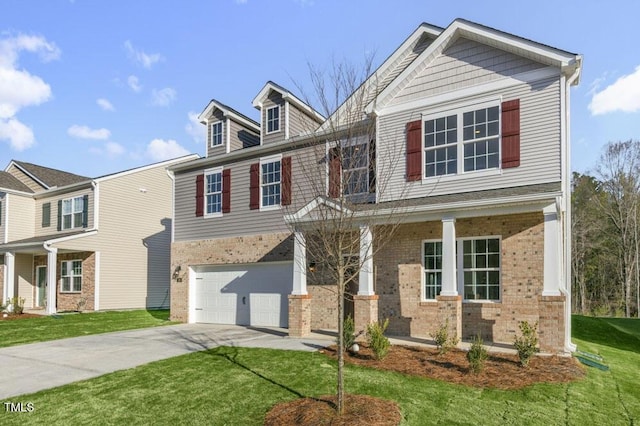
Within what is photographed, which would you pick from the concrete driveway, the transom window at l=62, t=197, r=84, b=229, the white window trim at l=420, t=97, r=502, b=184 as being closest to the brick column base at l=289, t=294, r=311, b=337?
the concrete driveway

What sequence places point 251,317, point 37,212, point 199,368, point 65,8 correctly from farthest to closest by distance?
point 37,212 < point 251,317 < point 65,8 < point 199,368

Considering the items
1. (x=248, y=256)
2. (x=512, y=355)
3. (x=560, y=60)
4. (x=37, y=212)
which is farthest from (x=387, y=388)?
(x=37, y=212)

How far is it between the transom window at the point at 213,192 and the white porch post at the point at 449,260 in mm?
9221

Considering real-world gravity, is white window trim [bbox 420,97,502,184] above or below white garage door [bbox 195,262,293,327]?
above

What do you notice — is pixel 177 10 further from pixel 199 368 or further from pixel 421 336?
pixel 421 336

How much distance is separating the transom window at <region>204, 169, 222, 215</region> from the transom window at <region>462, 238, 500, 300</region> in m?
9.29

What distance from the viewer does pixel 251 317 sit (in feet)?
51.5

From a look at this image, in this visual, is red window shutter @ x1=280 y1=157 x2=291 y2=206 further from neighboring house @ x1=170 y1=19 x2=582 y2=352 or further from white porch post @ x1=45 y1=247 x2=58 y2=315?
white porch post @ x1=45 y1=247 x2=58 y2=315

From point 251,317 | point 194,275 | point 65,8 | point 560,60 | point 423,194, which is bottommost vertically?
point 251,317

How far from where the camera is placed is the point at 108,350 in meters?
11.4

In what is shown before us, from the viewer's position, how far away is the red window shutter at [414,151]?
12.3 m

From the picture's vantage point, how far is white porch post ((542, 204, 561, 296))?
369 inches

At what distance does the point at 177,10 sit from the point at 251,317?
983 centimetres

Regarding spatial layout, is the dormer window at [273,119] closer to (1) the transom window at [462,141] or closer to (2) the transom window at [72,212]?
(1) the transom window at [462,141]
